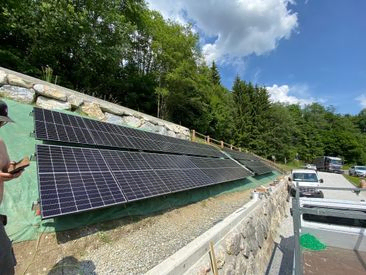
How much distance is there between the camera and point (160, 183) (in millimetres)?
5027

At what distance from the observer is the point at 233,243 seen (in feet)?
15.6

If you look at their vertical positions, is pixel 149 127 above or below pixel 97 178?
above

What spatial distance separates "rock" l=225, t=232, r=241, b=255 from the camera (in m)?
4.52

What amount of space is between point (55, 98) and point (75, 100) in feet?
2.00

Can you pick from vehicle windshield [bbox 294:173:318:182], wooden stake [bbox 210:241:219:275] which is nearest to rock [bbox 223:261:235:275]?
wooden stake [bbox 210:241:219:275]

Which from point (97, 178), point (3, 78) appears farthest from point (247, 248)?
point (3, 78)

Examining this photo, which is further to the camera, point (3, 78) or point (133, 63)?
point (133, 63)

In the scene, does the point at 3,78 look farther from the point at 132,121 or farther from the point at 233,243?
the point at 233,243

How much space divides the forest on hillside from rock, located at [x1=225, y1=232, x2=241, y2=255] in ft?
33.0

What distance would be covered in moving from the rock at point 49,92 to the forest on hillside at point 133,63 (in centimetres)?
432

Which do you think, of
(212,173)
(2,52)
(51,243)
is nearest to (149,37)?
(2,52)

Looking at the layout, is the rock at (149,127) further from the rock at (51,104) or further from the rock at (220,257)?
the rock at (220,257)

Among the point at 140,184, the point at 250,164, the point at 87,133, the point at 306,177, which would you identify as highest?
the point at 87,133

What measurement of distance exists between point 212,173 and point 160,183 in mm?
Result: 3095
